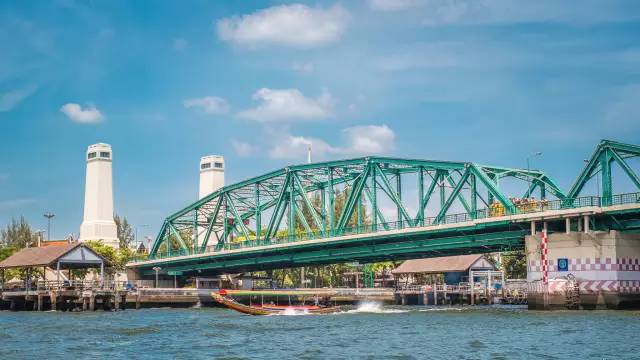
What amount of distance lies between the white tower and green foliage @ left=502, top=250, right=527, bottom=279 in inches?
3015

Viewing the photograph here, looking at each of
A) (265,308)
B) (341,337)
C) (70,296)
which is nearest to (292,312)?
(265,308)

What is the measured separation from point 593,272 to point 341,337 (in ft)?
101

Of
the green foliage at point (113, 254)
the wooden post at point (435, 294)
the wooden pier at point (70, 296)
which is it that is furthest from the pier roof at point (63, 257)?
the green foliage at point (113, 254)

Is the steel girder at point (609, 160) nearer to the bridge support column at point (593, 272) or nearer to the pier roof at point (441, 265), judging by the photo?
the bridge support column at point (593, 272)

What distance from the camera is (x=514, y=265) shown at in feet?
520

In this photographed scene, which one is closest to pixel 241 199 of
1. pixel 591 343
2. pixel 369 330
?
pixel 369 330

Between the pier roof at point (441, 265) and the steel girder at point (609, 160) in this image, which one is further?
the pier roof at point (441, 265)

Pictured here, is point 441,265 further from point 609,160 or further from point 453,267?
point 609,160

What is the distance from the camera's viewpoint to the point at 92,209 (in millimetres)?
186250

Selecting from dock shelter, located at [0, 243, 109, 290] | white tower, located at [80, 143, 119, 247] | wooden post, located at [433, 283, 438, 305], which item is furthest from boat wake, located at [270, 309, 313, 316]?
white tower, located at [80, 143, 119, 247]

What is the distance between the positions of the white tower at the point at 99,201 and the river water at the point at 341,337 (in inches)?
3971

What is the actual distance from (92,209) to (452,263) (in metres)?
78.1

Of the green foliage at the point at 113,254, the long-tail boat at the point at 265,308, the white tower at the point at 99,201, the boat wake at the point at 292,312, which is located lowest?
the boat wake at the point at 292,312

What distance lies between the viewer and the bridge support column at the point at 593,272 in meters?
83.1
